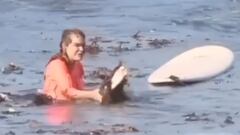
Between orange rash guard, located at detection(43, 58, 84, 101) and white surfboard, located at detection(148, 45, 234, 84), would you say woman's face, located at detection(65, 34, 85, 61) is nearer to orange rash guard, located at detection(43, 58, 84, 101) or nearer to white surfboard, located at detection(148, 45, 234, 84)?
orange rash guard, located at detection(43, 58, 84, 101)

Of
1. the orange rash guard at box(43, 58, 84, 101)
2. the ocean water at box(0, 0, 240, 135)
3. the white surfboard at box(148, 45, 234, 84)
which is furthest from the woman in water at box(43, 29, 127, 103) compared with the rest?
the white surfboard at box(148, 45, 234, 84)

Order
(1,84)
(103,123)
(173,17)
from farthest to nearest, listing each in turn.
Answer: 1. (173,17)
2. (1,84)
3. (103,123)

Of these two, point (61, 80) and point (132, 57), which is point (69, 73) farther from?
point (132, 57)

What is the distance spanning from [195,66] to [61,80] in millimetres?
2998

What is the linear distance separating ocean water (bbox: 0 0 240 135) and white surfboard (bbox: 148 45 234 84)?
0.14 meters

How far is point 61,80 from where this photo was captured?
11688 mm

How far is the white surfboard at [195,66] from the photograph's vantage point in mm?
13617

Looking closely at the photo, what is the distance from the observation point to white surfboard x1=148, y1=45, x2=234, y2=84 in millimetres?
13617

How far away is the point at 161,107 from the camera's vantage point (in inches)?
470

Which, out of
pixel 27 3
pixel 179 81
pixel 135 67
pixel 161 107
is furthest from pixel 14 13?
pixel 161 107

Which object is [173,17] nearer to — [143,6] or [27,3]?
[143,6]

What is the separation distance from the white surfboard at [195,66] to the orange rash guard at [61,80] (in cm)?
188

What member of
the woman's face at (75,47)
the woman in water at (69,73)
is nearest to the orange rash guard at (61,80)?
the woman in water at (69,73)

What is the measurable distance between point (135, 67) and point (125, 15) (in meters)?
6.32
